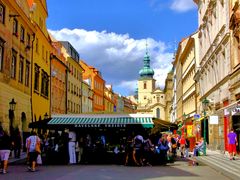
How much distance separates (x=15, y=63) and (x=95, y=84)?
5977 centimetres

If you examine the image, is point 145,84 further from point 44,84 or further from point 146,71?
point 44,84

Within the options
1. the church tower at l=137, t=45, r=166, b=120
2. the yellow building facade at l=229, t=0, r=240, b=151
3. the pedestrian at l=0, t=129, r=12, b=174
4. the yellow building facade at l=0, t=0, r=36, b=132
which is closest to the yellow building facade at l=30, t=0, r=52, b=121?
the yellow building facade at l=0, t=0, r=36, b=132

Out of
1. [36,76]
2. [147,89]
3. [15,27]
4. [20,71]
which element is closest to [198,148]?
[20,71]

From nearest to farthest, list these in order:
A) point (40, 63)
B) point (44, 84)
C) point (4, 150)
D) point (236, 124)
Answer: point (4, 150) → point (236, 124) → point (40, 63) → point (44, 84)

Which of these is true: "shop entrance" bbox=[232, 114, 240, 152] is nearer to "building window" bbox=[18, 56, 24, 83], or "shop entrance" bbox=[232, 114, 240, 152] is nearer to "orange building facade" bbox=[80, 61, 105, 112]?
"building window" bbox=[18, 56, 24, 83]

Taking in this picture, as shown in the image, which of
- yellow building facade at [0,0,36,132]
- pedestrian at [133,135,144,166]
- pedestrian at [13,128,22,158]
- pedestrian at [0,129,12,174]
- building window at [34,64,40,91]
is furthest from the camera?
building window at [34,64,40,91]

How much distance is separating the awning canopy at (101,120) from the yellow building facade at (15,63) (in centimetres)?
445

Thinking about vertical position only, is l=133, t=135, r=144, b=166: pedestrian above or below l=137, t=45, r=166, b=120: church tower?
below

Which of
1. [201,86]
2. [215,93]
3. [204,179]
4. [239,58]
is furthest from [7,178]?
[201,86]

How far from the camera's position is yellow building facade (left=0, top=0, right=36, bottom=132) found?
28484mm

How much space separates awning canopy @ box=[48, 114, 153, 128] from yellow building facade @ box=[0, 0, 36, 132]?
445 centimetres

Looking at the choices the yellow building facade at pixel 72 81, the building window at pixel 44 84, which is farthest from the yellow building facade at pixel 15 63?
the yellow building facade at pixel 72 81

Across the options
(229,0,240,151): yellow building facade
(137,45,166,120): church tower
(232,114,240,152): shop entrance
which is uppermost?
(137,45,166,120): church tower

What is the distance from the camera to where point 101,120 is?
25.5m
